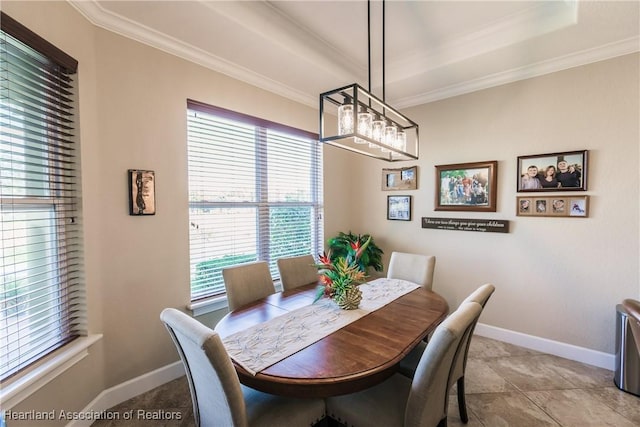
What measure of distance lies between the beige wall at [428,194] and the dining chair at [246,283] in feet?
1.86

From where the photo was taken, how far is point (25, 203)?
59.3 inches

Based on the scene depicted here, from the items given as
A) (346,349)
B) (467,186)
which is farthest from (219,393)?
(467,186)

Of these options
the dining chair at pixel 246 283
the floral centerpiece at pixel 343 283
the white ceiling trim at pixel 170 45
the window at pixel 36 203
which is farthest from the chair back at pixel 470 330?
the white ceiling trim at pixel 170 45

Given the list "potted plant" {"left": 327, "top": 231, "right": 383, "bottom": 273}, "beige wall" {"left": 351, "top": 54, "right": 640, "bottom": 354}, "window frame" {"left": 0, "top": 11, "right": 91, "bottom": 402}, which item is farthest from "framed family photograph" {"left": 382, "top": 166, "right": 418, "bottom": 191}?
"window frame" {"left": 0, "top": 11, "right": 91, "bottom": 402}

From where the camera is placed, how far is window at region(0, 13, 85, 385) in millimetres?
1409

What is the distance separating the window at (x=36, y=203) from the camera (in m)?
1.41

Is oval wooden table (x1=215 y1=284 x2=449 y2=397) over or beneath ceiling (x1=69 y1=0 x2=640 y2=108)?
beneath

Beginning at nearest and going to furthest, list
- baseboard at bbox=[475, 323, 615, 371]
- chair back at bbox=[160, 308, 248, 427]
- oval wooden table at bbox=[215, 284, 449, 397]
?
chair back at bbox=[160, 308, 248, 427] → oval wooden table at bbox=[215, 284, 449, 397] → baseboard at bbox=[475, 323, 615, 371]

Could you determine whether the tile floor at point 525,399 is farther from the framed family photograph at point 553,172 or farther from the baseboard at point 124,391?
the framed family photograph at point 553,172

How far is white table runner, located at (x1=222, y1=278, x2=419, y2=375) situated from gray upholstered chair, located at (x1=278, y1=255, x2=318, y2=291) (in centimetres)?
53

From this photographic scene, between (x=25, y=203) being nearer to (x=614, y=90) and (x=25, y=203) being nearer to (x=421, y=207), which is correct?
(x=421, y=207)

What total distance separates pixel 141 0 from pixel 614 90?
3764 mm

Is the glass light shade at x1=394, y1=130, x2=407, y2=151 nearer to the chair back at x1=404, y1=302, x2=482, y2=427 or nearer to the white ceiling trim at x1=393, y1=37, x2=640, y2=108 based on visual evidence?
the chair back at x1=404, y1=302, x2=482, y2=427

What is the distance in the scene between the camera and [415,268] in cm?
262
